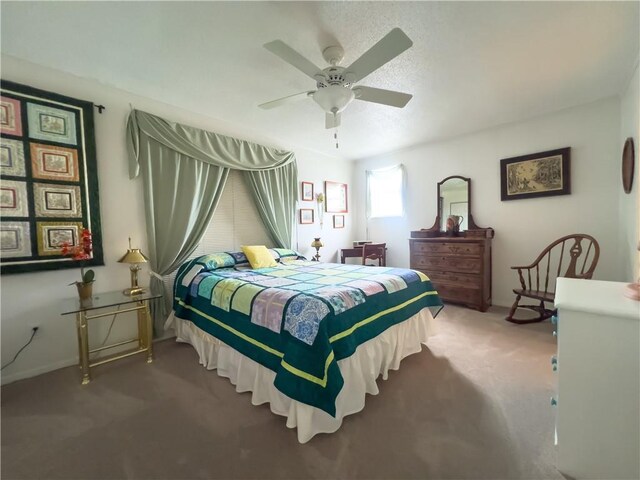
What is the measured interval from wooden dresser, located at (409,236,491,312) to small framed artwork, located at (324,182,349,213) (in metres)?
1.64

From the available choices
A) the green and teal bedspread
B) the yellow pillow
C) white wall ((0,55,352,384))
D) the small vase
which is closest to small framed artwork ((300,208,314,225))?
the yellow pillow

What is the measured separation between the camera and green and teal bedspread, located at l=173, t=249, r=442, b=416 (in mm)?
1409

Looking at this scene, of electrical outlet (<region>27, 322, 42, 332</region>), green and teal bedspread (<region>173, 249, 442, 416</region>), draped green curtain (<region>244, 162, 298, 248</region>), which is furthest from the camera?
draped green curtain (<region>244, 162, 298, 248</region>)

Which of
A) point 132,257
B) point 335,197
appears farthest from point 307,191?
point 132,257

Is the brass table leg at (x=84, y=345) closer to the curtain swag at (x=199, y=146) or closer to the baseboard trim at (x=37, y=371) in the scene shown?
the baseboard trim at (x=37, y=371)

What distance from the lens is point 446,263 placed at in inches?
141

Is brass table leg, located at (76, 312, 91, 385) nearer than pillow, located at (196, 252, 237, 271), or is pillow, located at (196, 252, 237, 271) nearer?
brass table leg, located at (76, 312, 91, 385)

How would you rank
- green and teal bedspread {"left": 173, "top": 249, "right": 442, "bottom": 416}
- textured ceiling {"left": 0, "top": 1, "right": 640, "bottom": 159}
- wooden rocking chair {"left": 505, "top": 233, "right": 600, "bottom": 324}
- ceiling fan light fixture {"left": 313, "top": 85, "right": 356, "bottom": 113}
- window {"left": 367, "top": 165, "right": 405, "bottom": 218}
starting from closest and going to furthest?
green and teal bedspread {"left": 173, "top": 249, "right": 442, "bottom": 416}
textured ceiling {"left": 0, "top": 1, "right": 640, "bottom": 159}
ceiling fan light fixture {"left": 313, "top": 85, "right": 356, "bottom": 113}
wooden rocking chair {"left": 505, "top": 233, "right": 600, "bottom": 324}
window {"left": 367, "top": 165, "right": 405, "bottom": 218}

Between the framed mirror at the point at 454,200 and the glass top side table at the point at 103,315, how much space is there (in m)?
3.88

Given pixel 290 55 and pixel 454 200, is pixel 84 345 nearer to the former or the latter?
pixel 290 55

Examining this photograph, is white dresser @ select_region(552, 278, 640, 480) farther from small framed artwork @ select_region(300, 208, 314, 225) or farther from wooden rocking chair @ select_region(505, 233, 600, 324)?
small framed artwork @ select_region(300, 208, 314, 225)

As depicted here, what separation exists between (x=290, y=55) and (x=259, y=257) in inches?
78.8

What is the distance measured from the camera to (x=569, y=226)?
10.2 ft

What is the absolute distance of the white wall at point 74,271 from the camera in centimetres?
200
